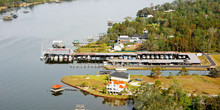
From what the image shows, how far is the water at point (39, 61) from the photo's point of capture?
39438mm

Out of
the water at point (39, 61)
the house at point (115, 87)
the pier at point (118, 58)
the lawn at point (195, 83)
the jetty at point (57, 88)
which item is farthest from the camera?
the pier at point (118, 58)

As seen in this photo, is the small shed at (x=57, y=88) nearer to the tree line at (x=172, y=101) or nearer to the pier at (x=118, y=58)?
the pier at (x=118, y=58)

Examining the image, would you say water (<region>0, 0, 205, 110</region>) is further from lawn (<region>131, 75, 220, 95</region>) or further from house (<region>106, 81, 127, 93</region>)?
lawn (<region>131, 75, 220, 95</region>)

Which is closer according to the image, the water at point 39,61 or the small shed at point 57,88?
the water at point 39,61

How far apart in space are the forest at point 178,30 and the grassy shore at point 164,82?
16.0m

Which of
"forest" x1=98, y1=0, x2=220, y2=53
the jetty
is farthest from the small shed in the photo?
"forest" x1=98, y1=0, x2=220, y2=53

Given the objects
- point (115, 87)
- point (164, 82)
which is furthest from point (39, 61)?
point (164, 82)

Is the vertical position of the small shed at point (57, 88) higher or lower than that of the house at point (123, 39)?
lower

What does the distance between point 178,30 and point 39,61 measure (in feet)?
130

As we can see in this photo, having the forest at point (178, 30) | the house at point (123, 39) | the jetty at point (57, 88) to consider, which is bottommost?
the jetty at point (57, 88)

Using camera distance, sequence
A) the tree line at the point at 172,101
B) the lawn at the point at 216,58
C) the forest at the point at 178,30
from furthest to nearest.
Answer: the forest at the point at 178,30, the lawn at the point at 216,58, the tree line at the point at 172,101

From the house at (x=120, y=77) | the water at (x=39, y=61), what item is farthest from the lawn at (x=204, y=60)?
the house at (x=120, y=77)

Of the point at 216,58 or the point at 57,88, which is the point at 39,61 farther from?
the point at 216,58

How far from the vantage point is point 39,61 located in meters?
57.8
